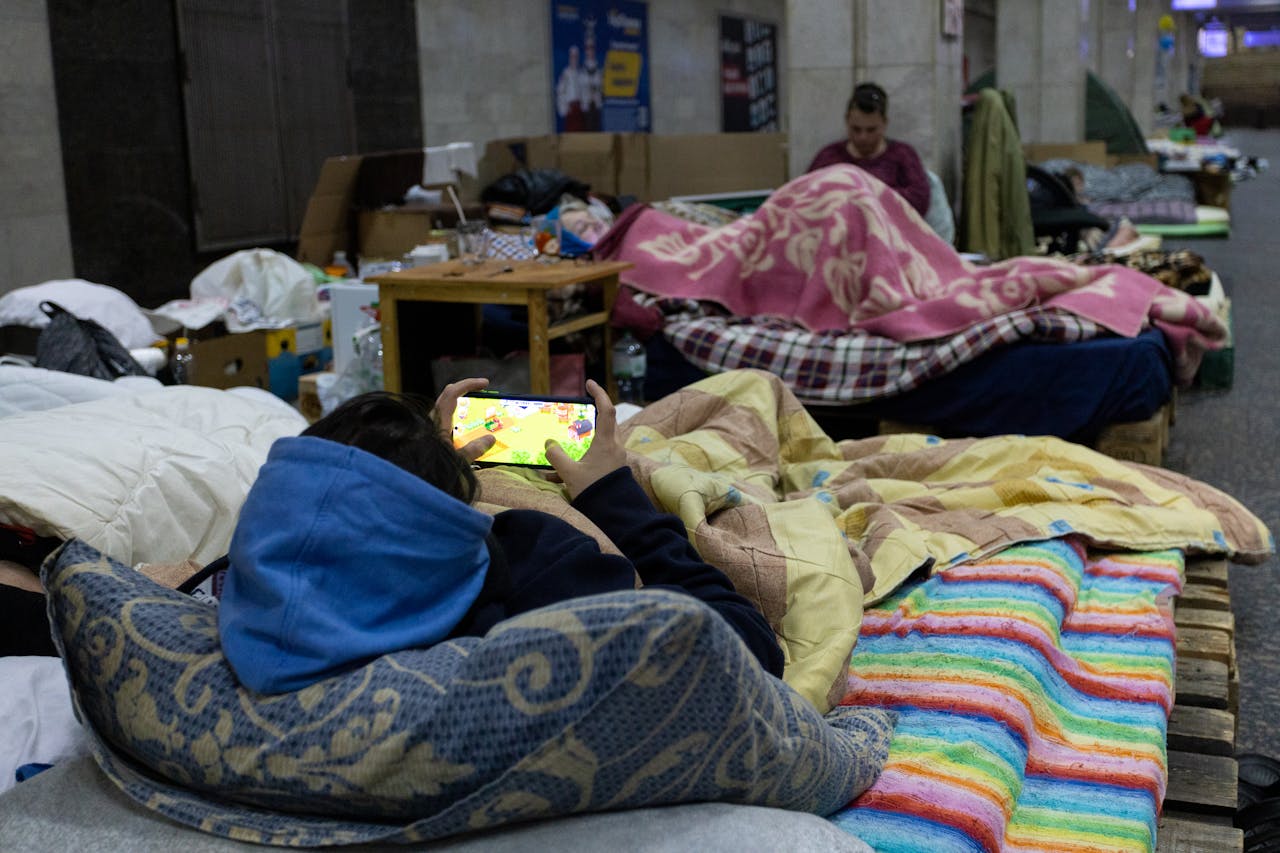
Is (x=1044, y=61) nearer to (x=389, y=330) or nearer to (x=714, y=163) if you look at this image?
(x=714, y=163)

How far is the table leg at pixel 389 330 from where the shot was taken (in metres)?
4.38

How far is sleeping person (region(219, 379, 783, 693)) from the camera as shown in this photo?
4.50 ft

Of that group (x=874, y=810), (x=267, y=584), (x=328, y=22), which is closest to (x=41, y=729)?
(x=267, y=584)

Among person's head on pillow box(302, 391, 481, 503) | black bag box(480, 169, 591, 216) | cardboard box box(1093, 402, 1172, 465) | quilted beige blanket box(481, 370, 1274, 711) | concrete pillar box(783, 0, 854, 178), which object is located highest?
concrete pillar box(783, 0, 854, 178)

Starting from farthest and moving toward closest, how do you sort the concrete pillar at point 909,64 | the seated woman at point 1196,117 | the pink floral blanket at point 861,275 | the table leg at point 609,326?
the seated woman at point 1196,117 → the concrete pillar at point 909,64 → the table leg at point 609,326 → the pink floral blanket at point 861,275

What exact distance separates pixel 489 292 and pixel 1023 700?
252cm

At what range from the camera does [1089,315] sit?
4426 millimetres

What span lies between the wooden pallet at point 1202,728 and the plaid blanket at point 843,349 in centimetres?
145

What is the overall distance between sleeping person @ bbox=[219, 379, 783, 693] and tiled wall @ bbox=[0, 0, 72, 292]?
5.87m

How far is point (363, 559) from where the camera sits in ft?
4.53

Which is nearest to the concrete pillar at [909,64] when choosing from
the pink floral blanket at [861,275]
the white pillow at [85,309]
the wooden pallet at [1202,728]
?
the pink floral blanket at [861,275]

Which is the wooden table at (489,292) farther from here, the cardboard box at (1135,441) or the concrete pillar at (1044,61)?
the concrete pillar at (1044,61)

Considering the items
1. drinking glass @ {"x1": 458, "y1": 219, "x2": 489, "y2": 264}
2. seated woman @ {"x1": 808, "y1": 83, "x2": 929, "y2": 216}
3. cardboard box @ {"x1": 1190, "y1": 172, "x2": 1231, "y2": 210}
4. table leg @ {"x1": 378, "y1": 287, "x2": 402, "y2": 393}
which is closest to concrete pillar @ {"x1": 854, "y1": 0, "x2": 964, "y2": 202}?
seated woman @ {"x1": 808, "y1": 83, "x2": 929, "y2": 216}

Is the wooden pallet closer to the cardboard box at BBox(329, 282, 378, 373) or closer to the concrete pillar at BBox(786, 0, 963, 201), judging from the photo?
the cardboard box at BBox(329, 282, 378, 373)
